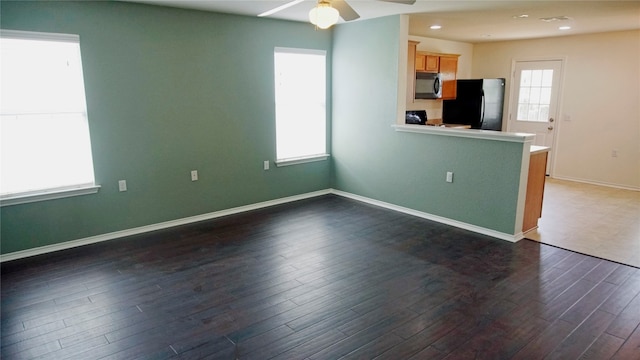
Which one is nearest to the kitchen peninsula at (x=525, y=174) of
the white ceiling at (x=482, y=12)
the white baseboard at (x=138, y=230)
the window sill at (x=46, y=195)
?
the white ceiling at (x=482, y=12)

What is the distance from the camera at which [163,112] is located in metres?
4.45

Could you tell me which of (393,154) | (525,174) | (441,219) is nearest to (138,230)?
(393,154)

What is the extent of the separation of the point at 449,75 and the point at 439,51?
0.50 metres

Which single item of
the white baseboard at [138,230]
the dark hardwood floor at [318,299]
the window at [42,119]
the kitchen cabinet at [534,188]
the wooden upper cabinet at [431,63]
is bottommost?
the dark hardwood floor at [318,299]

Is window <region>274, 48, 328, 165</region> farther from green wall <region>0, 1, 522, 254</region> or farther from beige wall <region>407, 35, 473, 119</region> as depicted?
beige wall <region>407, 35, 473, 119</region>

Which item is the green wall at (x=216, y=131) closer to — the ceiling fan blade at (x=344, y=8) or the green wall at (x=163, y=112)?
the green wall at (x=163, y=112)

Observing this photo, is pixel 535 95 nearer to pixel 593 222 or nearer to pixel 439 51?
pixel 439 51

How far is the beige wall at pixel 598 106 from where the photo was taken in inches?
242

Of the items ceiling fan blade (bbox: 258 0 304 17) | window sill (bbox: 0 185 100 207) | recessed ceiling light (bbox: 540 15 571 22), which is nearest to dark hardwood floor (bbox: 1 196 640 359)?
window sill (bbox: 0 185 100 207)

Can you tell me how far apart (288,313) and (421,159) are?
278cm

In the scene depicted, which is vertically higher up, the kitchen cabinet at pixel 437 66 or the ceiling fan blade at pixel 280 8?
the ceiling fan blade at pixel 280 8

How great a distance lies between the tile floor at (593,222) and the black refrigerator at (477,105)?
5.49 feet

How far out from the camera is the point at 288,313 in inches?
111

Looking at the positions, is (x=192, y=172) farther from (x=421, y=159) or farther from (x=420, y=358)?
(x=420, y=358)
